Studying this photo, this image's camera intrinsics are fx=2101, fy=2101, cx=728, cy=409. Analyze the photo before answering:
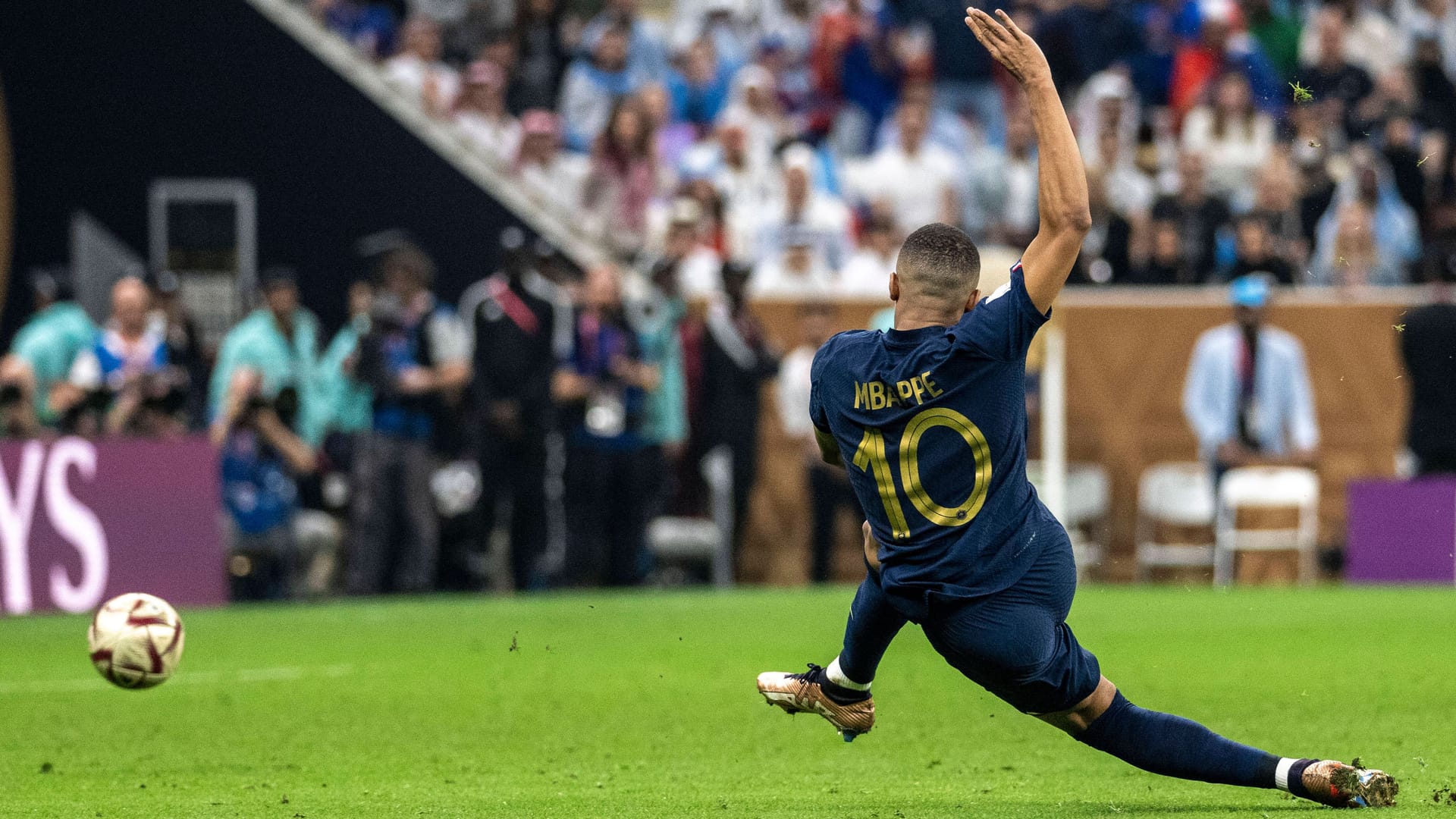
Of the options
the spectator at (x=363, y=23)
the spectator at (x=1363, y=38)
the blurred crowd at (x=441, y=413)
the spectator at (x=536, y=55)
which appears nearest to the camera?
the blurred crowd at (x=441, y=413)

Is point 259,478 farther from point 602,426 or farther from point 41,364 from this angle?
point 602,426

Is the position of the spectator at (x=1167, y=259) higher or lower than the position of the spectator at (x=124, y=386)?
higher

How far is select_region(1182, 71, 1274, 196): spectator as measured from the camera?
18.4 m

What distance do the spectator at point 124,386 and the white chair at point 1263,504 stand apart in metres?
8.29

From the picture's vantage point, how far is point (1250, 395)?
55.3 ft

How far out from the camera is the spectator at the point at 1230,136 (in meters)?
18.4

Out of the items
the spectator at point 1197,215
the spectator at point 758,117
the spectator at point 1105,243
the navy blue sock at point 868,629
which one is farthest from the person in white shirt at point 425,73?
the navy blue sock at point 868,629

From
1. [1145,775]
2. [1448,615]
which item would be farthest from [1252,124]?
[1145,775]

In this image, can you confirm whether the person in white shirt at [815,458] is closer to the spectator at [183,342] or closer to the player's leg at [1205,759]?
the spectator at [183,342]

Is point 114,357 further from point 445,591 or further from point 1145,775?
point 1145,775

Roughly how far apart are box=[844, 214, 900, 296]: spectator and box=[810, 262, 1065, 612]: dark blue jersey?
→ 11.7m

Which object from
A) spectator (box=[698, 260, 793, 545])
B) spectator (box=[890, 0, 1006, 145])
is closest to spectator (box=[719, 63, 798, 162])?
spectator (box=[890, 0, 1006, 145])

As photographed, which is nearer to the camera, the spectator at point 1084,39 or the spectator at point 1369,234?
the spectator at point 1369,234

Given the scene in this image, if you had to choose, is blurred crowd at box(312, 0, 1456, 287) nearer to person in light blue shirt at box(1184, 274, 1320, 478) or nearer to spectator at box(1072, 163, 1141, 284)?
spectator at box(1072, 163, 1141, 284)
